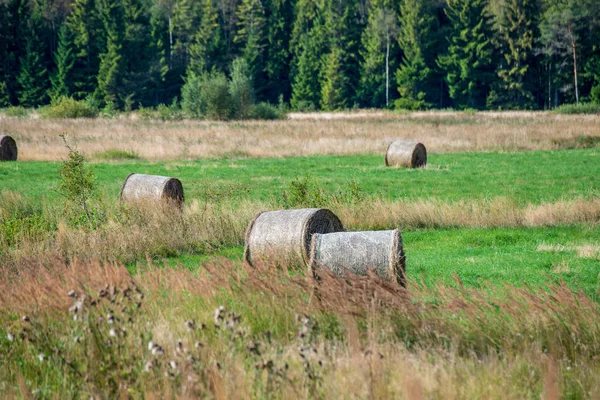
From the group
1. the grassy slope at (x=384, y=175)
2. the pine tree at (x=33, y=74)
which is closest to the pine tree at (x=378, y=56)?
the pine tree at (x=33, y=74)

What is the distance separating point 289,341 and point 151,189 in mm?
10498

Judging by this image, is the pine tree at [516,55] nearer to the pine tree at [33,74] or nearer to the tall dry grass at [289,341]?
the pine tree at [33,74]

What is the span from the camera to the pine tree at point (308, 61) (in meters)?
89.4

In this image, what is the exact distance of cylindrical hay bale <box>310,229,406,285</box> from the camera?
954 cm

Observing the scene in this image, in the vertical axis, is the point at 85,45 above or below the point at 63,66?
above

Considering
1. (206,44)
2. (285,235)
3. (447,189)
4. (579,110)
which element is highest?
(206,44)

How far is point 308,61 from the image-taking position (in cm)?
8938

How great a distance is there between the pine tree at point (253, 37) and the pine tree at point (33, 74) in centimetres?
2227

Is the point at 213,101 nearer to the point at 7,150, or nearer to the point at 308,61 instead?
the point at 308,61

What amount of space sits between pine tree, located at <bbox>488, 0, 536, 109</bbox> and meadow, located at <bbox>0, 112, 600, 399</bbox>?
190ft

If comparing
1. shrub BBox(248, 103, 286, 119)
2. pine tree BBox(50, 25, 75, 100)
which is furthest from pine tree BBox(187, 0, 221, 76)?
shrub BBox(248, 103, 286, 119)

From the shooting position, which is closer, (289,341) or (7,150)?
(289,341)

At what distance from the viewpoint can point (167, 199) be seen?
1681cm

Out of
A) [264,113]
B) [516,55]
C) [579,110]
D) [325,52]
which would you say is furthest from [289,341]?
[325,52]
